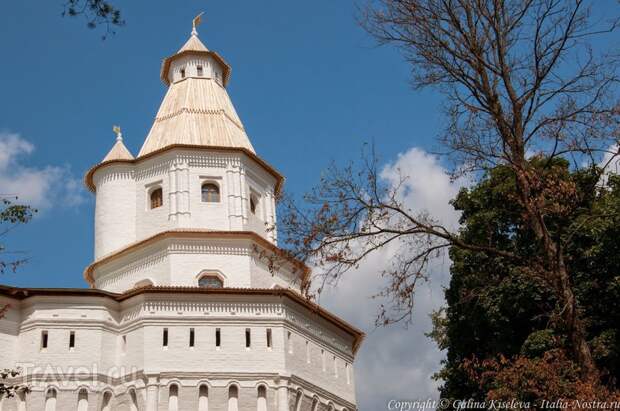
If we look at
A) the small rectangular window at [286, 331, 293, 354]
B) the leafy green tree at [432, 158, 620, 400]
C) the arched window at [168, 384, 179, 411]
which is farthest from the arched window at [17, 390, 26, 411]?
the leafy green tree at [432, 158, 620, 400]

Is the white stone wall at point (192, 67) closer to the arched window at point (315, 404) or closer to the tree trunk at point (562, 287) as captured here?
the arched window at point (315, 404)

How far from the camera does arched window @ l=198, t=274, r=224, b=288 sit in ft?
84.8

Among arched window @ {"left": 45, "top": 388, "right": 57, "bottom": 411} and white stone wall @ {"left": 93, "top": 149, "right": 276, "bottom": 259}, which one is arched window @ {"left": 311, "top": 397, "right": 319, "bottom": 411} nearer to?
white stone wall @ {"left": 93, "top": 149, "right": 276, "bottom": 259}

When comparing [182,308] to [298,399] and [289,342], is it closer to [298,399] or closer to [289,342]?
[289,342]

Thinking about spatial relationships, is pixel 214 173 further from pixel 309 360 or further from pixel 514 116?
pixel 514 116

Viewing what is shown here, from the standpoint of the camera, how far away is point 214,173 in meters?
27.7

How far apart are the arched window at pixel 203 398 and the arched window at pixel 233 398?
59 centimetres

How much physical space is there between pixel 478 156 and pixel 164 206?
16.8 metres

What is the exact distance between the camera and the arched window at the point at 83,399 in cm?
2328

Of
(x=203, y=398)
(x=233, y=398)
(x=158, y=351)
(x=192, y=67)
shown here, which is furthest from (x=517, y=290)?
(x=192, y=67)

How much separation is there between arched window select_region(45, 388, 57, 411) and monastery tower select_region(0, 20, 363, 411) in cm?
3

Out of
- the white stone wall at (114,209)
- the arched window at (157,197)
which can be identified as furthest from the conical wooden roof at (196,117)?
the arched window at (157,197)

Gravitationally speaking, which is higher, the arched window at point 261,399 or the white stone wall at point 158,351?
the white stone wall at point 158,351

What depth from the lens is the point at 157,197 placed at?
91.8 ft
